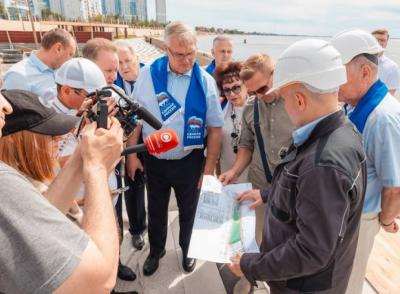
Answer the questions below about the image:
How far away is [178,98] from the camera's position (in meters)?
2.42

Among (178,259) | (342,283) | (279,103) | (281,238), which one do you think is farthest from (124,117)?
(178,259)

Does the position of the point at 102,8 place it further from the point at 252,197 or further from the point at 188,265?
the point at 252,197

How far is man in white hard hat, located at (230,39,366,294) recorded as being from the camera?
3.62ft

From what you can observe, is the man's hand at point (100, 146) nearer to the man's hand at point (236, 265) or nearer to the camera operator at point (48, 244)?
the camera operator at point (48, 244)

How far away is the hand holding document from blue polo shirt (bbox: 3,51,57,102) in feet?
7.53

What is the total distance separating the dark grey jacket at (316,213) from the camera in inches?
43.3

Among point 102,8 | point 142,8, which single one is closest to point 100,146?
point 102,8

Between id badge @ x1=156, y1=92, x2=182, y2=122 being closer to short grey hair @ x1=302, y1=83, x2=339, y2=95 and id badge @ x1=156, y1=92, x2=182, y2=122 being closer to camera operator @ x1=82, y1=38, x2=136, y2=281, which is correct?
camera operator @ x1=82, y1=38, x2=136, y2=281

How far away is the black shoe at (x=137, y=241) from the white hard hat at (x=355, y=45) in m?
2.51

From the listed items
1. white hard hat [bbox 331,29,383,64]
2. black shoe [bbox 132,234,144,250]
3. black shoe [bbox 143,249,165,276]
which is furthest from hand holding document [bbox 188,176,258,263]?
black shoe [bbox 132,234,144,250]

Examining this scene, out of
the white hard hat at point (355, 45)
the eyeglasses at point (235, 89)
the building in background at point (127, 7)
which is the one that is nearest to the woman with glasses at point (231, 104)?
the eyeglasses at point (235, 89)

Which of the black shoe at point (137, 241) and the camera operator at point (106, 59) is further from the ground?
the camera operator at point (106, 59)

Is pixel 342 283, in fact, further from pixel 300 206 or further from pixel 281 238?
pixel 300 206

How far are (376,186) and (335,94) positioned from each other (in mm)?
810
